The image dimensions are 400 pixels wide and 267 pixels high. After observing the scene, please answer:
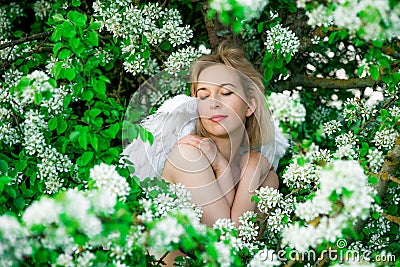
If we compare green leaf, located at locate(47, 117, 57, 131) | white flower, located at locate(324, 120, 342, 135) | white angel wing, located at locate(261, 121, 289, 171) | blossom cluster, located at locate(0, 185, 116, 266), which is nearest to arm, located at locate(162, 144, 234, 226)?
white angel wing, located at locate(261, 121, 289, 171)

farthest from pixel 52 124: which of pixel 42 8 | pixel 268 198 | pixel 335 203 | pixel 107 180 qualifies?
pixel 42 8

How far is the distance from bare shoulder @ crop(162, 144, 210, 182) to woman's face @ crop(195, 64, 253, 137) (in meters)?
0.12

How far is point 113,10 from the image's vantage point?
273 centimetres

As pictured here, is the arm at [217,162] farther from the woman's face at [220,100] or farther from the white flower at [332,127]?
the white flower at [332,127]

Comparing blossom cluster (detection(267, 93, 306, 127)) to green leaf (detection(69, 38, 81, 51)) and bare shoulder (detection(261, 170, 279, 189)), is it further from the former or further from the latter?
bare shoulder (detection(261, 170, 279, 189))

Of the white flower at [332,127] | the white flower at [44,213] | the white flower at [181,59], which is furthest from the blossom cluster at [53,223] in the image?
the white flower at [332,127]

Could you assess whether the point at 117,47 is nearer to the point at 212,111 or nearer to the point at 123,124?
the point at 212,111

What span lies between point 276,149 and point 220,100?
53 cm

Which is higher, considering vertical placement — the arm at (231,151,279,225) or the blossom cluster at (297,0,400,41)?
the arm at (231,151,279,225)

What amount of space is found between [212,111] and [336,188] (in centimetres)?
93

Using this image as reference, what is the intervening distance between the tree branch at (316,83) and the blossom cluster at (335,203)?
1.68 m

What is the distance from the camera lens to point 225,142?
270 cm

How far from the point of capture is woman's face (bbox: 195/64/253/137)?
2592mm

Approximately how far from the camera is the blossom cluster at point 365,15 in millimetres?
1741
